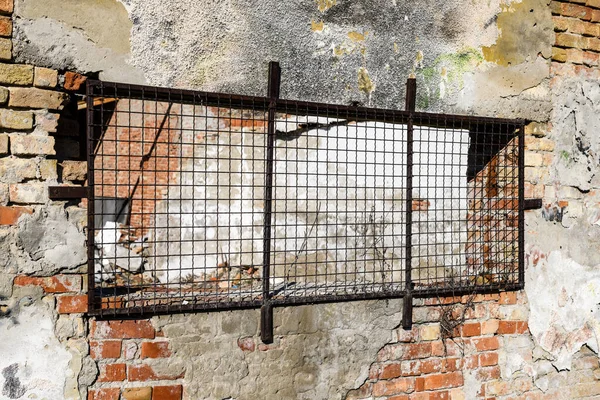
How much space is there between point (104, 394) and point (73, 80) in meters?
1.47

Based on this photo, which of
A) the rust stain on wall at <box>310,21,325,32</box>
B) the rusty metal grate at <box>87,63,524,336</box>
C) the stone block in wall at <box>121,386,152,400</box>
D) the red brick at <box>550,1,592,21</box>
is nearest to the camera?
the stone block in wall at <box>121,386,152,400</box>

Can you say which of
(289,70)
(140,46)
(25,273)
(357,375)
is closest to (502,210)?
(357,375)

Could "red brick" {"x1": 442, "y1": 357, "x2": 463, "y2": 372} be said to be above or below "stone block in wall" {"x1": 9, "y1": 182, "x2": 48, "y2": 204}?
below

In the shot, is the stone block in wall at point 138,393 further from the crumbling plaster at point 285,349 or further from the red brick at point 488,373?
the red brick at point 488,373

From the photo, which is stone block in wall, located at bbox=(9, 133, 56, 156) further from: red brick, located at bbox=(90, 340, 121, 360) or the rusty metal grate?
red brick, located at bbox=(90, 340, 121, 360)

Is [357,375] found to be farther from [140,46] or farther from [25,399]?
[140,46]

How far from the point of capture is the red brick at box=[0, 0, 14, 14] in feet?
8.27

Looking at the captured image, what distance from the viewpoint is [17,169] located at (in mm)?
2561

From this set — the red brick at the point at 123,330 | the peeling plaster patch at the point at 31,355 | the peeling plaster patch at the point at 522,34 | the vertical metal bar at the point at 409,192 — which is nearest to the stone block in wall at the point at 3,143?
the peeling plaster patch at the point at 31,355

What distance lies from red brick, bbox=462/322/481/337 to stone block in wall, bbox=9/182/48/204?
8.13 ft

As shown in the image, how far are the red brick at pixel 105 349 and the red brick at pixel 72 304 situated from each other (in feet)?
0.57

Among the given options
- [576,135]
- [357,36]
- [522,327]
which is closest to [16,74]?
[357,36]

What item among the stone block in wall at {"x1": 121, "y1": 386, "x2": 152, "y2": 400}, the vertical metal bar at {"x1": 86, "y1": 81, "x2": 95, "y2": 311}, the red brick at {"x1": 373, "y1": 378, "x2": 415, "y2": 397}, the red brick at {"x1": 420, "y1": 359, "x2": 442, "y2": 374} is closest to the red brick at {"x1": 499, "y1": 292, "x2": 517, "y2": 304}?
the red brick at {"x1": 420, "y1": 359, "x2": 442, "y2": 374}

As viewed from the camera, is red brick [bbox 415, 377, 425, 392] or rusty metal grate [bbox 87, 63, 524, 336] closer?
rusty metal grate [bbox 87, 63, 524, 336]
